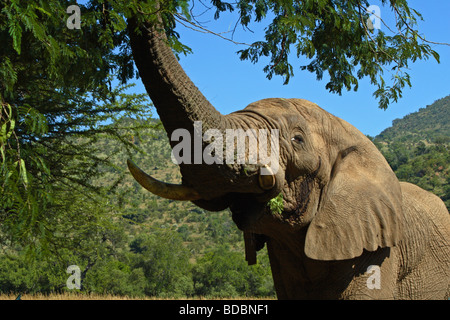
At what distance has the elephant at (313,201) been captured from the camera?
3.64 metres

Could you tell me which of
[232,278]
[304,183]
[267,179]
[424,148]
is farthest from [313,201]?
[424,148]

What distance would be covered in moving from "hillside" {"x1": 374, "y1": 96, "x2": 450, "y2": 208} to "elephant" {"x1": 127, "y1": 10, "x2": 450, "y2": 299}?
29.0m

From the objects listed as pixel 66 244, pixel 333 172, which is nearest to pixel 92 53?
pixel 333 172

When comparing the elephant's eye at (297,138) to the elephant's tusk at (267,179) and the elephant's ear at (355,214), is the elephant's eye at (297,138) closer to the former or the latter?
the elephant's ear at (355,214)

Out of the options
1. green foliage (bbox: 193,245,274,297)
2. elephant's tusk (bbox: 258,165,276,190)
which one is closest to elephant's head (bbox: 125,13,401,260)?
elephant's tusk (bbox: 258,165,276,190)

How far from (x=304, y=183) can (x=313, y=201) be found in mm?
164

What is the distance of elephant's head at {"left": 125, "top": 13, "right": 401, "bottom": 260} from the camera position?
3609 mm

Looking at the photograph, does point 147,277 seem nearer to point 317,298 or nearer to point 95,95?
point 95,95

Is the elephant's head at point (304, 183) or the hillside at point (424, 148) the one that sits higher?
the hillside at point (424, 148)

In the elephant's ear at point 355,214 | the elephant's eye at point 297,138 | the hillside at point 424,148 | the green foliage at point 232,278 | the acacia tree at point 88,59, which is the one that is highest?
the hillside at point 424,148

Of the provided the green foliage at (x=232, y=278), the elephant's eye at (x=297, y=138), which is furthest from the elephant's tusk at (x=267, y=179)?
the green foliage at (x=232, y=278)

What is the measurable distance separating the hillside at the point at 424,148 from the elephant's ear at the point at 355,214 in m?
29.1

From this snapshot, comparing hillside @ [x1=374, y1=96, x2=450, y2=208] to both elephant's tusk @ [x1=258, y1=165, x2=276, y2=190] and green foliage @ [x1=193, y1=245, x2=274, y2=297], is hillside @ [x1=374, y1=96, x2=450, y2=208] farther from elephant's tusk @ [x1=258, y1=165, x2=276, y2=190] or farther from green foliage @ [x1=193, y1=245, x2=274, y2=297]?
elephant's tusk @ [x1=258, y1=165, x2=276, y2=190]

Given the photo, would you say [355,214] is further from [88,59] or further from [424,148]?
[424,148]
